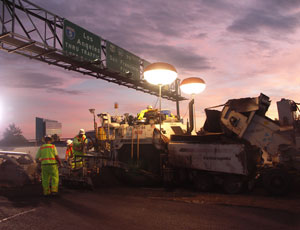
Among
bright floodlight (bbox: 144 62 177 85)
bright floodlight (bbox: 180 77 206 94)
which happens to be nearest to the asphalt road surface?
bright floodlight (bbox: 144 62 177 85)

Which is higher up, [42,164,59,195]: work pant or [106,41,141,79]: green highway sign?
[106,41,141,79]: green highway sign

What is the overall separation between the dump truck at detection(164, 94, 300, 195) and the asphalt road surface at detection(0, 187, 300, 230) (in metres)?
0.49

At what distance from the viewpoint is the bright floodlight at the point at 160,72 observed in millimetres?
8383

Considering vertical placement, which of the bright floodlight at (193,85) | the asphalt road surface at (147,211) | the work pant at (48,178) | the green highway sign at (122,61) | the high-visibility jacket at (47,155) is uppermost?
the green highway sign at (122,61)

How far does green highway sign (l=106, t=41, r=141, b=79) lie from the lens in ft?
57.8

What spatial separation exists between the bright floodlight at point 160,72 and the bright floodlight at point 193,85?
1387mm

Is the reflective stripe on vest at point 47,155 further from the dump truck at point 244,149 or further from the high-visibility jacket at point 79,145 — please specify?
the dump truck at point 244,149

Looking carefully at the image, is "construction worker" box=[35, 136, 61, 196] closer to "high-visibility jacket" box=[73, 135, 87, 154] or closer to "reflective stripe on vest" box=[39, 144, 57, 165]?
"reflective stripe on vest" box=[39, 144, 57, 165]

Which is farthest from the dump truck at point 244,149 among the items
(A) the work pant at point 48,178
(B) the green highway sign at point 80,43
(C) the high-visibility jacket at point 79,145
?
(B) the green highway sign at point 80,43

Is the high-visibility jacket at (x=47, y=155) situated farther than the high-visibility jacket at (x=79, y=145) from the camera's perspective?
No

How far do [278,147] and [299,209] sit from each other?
191 cm

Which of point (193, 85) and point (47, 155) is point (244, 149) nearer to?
point (193, 85)

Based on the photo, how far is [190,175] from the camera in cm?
835

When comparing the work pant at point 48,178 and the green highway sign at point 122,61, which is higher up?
the green highway sign at point 122,61
